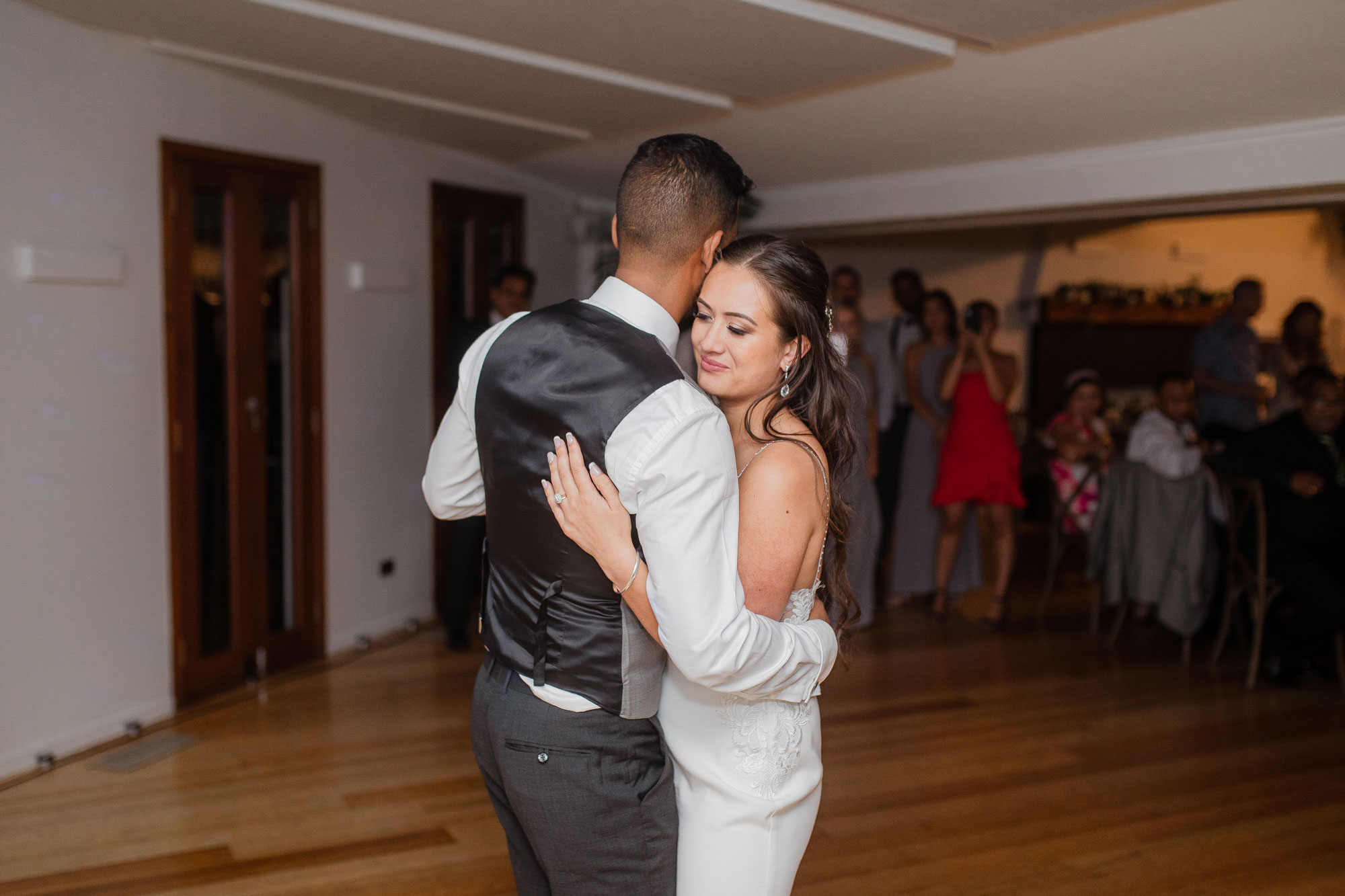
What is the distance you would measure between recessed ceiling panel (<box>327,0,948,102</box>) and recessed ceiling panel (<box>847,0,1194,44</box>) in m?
0.16

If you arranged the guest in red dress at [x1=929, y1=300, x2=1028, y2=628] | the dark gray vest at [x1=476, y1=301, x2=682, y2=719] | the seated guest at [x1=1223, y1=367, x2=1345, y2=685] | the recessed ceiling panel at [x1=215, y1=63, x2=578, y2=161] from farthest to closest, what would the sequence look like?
the guest in red dress at [x1=929, y1=300, x2=1028, y2=628], the seated guest at [x1=1223, y1=367, x2=1345, y2=685], the recessed ceiling panel at [x1=215, y1=63, x2=578, y2=161], the dark gray vest at [x1=476, y1=301, x2=682, y2=719]

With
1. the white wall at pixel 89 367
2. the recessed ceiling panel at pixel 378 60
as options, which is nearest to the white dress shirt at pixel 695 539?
the recessed ceiling panel at pixel 378 60

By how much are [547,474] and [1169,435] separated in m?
4.44

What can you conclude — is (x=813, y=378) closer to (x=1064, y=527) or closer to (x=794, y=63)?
(x=794, y=63)

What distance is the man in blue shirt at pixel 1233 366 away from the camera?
595 cm

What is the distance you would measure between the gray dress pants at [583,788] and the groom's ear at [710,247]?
662mm

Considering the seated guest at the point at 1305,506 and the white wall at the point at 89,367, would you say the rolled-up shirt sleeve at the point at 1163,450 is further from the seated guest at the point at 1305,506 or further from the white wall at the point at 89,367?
the white wall at the point at 89,367

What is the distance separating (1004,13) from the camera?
3051 millimetres

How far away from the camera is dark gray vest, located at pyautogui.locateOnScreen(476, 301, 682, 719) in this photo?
142cm

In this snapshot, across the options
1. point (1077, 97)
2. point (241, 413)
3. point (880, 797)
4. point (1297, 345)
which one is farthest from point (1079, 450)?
point (241, 413)

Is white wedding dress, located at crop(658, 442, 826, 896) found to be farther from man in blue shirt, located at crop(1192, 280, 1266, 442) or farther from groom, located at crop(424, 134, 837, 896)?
man in blue shirt, located at crop(1192, 280, 1266, 442)

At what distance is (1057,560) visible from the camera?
5770 mm

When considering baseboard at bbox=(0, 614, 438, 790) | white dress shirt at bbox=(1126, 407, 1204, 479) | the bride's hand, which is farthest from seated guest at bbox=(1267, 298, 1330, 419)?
the bride's hand

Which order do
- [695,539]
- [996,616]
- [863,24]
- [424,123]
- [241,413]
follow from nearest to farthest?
1. [695,539]
2. [863,24]
3. [241,413]
4. [424,123]
5. [996,616]
